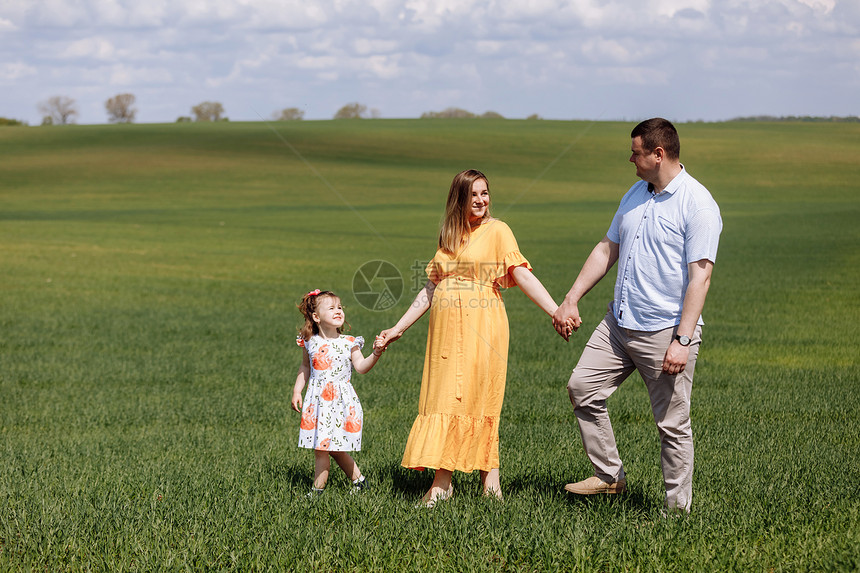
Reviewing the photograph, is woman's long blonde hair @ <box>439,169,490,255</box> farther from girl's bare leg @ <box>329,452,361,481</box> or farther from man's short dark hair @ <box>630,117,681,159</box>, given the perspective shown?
girl's bare leg @ <box>329,452,361,481</box>

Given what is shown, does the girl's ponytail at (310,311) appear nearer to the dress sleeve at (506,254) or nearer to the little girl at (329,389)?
the little girl at (329,389)

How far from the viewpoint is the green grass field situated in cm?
485

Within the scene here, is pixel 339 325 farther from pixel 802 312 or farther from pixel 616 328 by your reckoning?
pixel 802 312

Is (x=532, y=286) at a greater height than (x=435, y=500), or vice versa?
(x=532, y=286)

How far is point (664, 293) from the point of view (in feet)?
17.7

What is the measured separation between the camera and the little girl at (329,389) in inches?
239

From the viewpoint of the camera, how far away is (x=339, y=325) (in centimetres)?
617

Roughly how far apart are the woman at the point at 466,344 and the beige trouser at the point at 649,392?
47cm

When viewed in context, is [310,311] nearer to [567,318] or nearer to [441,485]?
[441,485]

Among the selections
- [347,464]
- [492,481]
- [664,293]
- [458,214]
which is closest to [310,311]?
[347,464]

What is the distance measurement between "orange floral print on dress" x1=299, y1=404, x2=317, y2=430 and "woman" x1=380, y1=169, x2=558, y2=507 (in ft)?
2.35

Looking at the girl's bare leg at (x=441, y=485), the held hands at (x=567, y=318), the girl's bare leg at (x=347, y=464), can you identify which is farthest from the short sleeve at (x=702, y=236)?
the girl's bare leg at (x=347, y=464)

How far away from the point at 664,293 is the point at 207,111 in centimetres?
12709

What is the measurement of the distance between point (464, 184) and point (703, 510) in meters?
2.60
